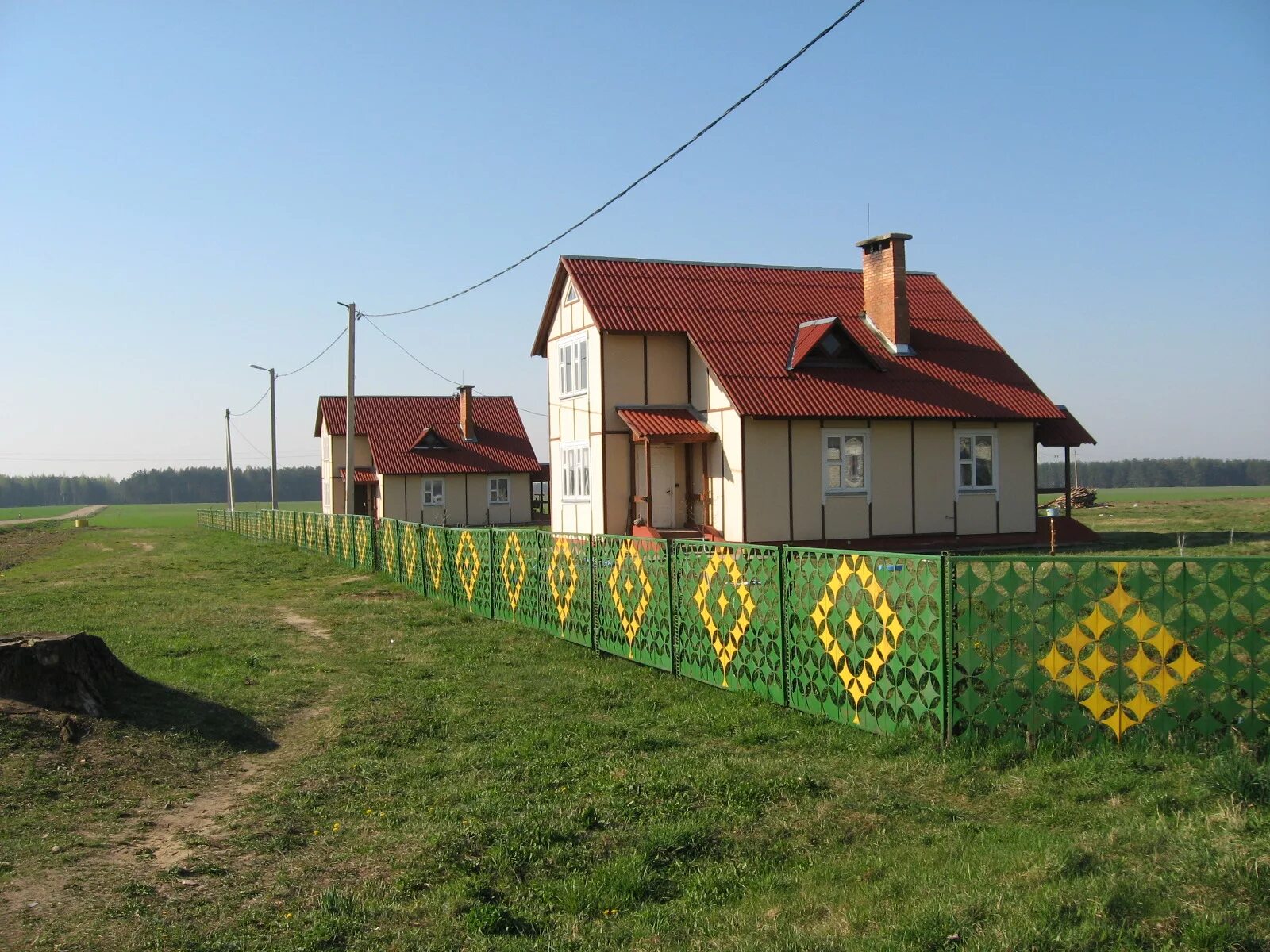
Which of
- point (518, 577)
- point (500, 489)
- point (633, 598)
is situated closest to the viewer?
point (633, 598)

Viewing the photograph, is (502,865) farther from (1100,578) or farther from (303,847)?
(1100,578)

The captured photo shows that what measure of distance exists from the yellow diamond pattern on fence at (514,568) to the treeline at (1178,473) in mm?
103792

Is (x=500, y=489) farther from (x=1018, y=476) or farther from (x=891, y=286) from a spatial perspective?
(x=1018, y=476)

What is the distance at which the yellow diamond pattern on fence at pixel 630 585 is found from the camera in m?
11.2

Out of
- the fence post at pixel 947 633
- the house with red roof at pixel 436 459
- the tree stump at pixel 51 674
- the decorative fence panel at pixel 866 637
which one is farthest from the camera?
the house with red roof at pixel 436 459

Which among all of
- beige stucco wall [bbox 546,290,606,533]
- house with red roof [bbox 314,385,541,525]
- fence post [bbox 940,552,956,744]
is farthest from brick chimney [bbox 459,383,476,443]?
fence post [bbox 940,552,956,744]

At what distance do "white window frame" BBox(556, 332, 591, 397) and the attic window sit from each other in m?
18.8

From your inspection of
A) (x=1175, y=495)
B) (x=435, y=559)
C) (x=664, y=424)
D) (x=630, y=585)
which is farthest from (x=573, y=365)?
(x=1175, y=495)

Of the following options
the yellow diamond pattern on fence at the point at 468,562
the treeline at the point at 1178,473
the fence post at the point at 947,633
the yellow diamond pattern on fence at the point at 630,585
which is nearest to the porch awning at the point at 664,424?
the yellow diamond pattern on fence at the point at 468,562

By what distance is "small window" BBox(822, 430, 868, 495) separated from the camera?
2388 centimetres

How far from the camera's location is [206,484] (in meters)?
153

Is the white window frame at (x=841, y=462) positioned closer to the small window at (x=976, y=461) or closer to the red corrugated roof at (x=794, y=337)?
the red corrugated roof at (x=794, y=337)

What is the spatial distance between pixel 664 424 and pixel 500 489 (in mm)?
24083

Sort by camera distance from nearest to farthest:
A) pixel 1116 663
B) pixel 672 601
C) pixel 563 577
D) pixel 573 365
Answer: pixel 1116 663
pixel 672 601
pixel 563 577
pixel 573 365
